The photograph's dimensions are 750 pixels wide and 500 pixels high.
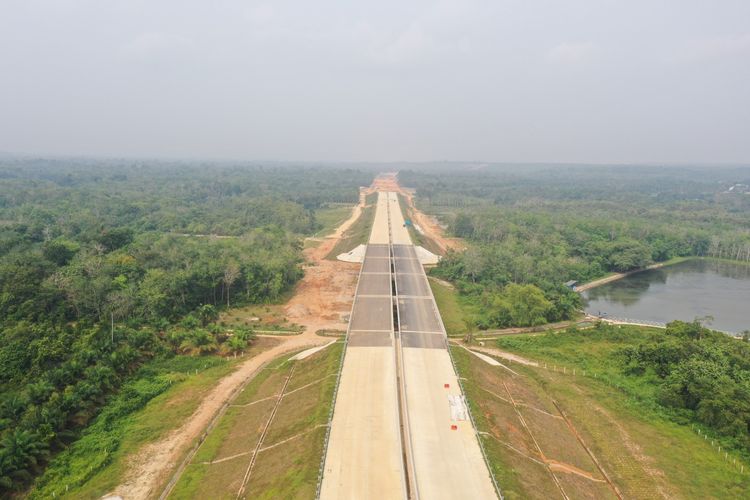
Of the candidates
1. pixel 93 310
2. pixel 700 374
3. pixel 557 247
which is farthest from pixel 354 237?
pixel 700 374

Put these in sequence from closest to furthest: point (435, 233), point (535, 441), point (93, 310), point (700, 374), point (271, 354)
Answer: point (535, 441) < point (700, 374) < point (271, 354) < point (93, 310) < point (435, 233)

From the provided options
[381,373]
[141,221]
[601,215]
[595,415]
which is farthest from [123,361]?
[601,215]

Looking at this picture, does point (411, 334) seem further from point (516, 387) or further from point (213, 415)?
point (213, 415)

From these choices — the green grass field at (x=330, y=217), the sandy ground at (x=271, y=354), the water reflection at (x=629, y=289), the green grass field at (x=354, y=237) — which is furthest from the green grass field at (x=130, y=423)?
the green grass field at (x=330, y=217)

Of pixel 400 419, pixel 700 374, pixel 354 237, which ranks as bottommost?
pixel 400 419

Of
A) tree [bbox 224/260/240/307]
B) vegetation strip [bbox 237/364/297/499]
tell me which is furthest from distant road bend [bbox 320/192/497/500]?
tree [bbox 224/260/240/307]

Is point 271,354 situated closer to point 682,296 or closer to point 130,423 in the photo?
point 130,423
